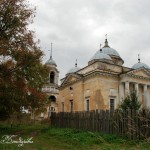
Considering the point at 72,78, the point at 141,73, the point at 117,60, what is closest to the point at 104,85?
the point at 141,73

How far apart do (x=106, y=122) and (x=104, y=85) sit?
12.4 meters

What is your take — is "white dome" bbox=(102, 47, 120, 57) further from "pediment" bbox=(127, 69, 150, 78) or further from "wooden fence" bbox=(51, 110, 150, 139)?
"wooden fence" bbox=(51, 110, 150, 139)

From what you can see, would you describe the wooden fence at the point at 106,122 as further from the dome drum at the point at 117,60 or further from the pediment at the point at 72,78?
the dome drum at the point at 117,60

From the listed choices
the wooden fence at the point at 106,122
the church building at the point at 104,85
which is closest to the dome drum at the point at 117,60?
the church building at the point at 104,85

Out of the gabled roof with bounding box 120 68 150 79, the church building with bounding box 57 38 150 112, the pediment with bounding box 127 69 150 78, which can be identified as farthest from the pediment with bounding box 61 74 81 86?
the pediment with bounding box 127 69 150 78

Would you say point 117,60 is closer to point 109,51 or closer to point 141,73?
point 109,51

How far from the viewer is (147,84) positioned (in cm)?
3108

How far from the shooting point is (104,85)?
2805 centimetres

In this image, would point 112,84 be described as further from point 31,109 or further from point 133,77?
point 31,109

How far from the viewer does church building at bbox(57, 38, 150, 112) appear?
91.5ft

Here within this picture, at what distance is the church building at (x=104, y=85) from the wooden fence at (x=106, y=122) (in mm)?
6183

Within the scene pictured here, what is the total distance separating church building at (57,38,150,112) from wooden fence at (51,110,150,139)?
6.18m

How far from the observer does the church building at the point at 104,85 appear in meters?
27.9

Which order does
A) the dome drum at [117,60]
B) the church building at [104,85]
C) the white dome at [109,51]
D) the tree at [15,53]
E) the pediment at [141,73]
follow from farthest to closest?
the white dome at [109,51], the dome drum at [117,60], the pediment at [141,73], the church building at [104,85], the tree at [15,53]
